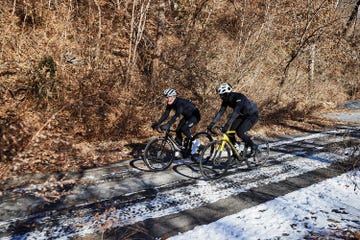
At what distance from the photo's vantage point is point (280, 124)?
48.4 feet

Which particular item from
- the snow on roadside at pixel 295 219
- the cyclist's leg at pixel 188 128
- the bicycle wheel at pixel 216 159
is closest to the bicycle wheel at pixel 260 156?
the bicycle wheel at pixel 216 159

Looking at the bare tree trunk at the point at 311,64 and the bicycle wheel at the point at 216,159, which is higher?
the bare tree trunk at the point at 311,64

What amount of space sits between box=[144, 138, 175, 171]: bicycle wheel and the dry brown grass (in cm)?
139

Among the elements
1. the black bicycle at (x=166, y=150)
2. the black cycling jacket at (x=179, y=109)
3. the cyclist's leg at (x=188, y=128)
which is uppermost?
the black cycling jacket at (x=179, y=109)

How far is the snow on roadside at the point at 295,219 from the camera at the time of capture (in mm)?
4430

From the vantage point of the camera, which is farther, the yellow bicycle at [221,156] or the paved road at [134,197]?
the yellow bicycle at [221,156]

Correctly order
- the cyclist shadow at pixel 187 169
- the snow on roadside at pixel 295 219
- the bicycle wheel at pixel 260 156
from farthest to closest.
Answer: the bicycle wheel at pixel 260 156, the cyclist shadow at pixel 187 169, the snow on roadside at pixel 295 219

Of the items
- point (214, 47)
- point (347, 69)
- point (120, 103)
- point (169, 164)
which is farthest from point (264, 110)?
point (347, 69)

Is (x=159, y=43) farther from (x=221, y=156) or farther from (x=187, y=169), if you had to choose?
(x=221, y=156)

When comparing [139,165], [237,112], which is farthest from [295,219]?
[139,165]

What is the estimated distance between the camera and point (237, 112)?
23.0 ft

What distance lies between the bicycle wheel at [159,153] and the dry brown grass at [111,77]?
4.56 ft

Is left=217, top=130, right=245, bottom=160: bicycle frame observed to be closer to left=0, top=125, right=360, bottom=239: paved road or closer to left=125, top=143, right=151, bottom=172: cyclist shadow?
left=0, top=125, right=360, bottom=239: paved road

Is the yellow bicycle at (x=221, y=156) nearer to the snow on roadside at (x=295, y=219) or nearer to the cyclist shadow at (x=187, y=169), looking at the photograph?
the cyclist shadow at (x=187, y=169)
